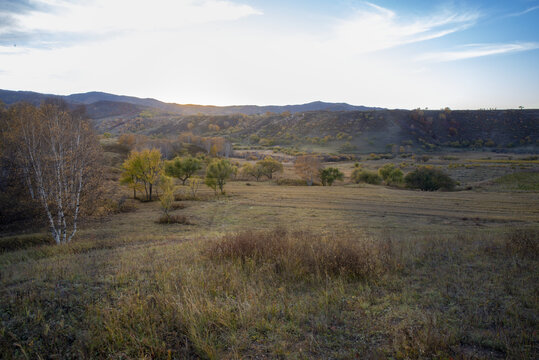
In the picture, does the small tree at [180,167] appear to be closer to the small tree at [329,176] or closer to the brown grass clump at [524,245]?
the small tree at [329,176]

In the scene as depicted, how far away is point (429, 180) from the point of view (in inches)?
1906

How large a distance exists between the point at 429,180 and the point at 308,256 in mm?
50347

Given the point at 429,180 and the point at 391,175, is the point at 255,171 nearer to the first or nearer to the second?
the point at 391,175

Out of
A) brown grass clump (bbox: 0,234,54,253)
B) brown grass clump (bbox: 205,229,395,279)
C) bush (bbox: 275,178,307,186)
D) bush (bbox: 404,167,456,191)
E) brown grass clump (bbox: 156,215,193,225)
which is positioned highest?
brown grass clump (bbox: 205,229,395,279)

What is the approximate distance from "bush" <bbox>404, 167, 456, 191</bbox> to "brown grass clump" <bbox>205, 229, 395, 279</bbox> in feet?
154

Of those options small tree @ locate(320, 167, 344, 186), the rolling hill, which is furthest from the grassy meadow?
the rolling hill

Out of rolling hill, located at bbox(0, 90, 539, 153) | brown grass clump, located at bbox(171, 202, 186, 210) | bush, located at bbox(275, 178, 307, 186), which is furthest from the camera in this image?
rolling hill, located at bbox(0, 90, 539, 153)

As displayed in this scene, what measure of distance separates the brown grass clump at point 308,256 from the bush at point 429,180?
154 ft

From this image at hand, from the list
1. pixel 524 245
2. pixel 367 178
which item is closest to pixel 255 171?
pixel 367 178

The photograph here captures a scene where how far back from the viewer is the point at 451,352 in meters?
3.45

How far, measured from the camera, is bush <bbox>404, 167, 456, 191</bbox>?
153 feet

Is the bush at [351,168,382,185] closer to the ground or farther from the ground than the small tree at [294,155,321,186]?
closer to the ground

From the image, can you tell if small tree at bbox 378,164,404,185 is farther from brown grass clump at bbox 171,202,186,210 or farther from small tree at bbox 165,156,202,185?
brown grass clump at bbox 171,202,186,210

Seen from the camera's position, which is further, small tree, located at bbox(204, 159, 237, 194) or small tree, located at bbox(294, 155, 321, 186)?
small tree, located at bbox(294, 155, 321, 186)
